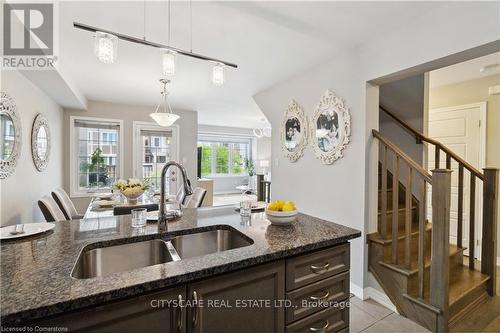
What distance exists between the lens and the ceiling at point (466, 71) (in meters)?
2.89

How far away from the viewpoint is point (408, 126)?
309cm

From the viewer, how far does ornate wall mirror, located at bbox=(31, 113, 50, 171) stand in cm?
313

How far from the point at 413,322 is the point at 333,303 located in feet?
4.57

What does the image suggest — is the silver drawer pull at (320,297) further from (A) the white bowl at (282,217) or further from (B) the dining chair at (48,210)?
(B) the dining chair at (48,210)

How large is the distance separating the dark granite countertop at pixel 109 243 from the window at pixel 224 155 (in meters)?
7.70

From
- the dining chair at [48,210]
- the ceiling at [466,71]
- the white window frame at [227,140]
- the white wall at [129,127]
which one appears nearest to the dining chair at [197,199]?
the dining chair at [48,210]

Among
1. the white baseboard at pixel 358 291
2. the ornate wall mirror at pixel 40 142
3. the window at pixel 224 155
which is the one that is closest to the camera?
the white baseboard at pixel 358 291

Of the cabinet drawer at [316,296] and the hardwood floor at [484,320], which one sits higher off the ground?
the cabinet drawer at [316,296]

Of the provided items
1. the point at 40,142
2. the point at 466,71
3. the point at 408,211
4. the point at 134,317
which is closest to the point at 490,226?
the point at 408,211

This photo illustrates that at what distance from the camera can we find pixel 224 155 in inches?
380

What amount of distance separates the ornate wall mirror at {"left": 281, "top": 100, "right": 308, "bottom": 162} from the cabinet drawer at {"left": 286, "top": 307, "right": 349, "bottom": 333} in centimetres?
214

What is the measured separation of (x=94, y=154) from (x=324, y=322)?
513 centimetres

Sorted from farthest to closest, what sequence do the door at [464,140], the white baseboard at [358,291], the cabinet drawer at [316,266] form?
the door at [464,140] < the white baseboard at [358,291] < the cabinet drawer at [316,266]

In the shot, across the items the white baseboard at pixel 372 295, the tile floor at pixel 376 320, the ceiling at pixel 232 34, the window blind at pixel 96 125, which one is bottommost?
the tile floor at pixel 376 320
